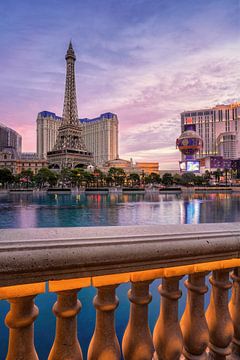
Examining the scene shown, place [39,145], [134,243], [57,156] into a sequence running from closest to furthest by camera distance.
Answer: [134,243] → [57,156] → [39,145]

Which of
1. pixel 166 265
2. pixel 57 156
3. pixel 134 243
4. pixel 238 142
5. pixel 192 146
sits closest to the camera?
pixel 134 243

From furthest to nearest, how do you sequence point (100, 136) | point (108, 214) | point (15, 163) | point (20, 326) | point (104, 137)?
point (100, 136)
point (104, 137)
point (15, 163)
point (108, 214)
point (20, 326)

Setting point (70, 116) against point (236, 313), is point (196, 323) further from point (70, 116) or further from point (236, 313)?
point (70, 116)

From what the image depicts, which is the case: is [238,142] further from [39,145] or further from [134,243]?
[134,243]

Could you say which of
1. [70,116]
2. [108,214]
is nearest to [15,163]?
[70,116]

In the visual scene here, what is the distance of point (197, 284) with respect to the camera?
1794 mm

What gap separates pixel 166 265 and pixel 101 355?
0.66 m

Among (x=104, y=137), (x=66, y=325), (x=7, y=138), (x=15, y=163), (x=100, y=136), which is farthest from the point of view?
(x=100, y=136)

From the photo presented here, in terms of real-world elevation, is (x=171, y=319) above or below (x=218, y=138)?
below

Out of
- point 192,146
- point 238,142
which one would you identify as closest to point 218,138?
point 238,142

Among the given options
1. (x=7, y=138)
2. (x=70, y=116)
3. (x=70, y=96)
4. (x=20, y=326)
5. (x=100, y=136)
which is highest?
(x=70, y=96)

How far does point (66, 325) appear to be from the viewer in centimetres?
148

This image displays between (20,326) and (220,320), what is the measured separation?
4.45ft

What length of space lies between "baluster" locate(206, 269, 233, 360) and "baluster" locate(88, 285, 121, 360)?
0.73m
